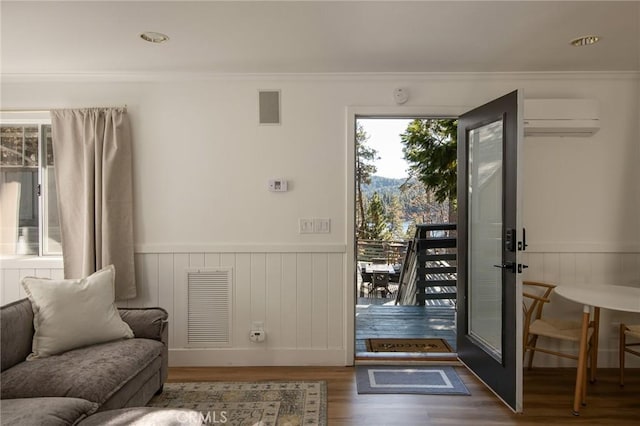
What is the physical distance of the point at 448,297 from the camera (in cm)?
561

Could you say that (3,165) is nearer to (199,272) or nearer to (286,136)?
(199,272)

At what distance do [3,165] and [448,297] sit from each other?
4.92m

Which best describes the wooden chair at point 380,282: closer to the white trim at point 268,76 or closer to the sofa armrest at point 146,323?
the white trim at point 268,76

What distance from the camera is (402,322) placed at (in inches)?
196

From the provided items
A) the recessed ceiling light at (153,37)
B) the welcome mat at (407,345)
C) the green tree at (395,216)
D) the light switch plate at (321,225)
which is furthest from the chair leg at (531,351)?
the recessed ceiling light at (153,37)

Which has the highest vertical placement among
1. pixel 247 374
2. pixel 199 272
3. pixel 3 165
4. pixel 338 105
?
pixel 338 105

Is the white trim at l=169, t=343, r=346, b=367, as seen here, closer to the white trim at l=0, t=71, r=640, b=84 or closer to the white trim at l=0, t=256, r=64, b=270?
the white trim at l=0, t=256, r=64, b=270

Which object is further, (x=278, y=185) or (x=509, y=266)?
(x=278, y=185)

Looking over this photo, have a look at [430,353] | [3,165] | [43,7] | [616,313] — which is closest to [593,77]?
[616,313]

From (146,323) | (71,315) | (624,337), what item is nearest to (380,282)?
(624,337)

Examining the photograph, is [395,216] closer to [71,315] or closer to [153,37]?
[153,37]

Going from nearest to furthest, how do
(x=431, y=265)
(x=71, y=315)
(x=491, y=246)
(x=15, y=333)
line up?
(x=15, y=333)
(x=71, y=315)
(x=491, y=246)
(x=431, y=265)

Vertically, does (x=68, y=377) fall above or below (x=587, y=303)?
below

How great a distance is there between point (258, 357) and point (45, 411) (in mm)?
1896
